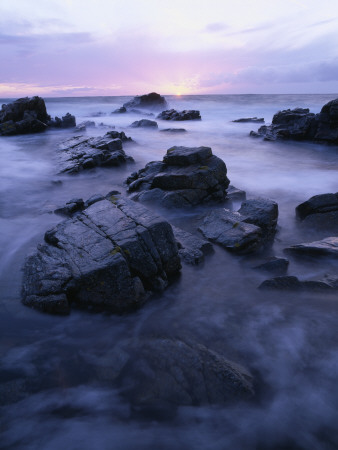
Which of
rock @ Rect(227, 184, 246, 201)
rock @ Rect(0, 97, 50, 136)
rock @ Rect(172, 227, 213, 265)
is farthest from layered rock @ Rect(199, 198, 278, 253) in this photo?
rock @ Rect(0, 97, 50, 136)

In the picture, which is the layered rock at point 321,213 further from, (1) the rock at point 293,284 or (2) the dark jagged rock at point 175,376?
(2) the dark jagged rock at point 175,376

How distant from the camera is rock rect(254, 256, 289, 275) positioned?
18.6 feet

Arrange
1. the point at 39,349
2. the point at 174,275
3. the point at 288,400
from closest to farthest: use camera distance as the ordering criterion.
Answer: the point at 288,400
the point at 39,349
the point at 174,275

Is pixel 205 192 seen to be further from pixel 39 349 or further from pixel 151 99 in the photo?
pixel 151 99

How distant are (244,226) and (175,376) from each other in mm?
4063

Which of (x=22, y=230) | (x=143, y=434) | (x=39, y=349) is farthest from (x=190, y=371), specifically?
(x=22, y=230)

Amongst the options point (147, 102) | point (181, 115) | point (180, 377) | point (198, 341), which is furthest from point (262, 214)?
point (147, 102)

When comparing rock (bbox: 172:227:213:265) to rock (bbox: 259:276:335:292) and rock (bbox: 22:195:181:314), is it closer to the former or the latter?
rock (bbox: 22:195:181:314)

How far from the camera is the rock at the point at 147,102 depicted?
54.2 meters

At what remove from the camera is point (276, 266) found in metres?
5.69

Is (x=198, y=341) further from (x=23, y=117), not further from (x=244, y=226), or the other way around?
(x=23, y=117)

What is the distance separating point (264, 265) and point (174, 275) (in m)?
1.73

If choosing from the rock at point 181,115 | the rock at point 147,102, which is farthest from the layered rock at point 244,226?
the rock at point 147,102

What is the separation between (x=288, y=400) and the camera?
333 centimetres
